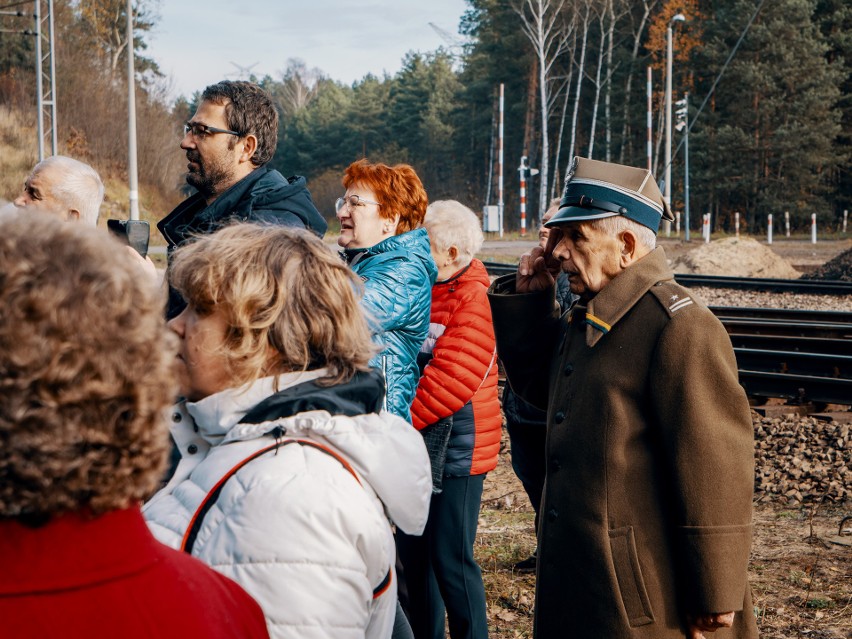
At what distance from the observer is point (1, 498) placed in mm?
1177

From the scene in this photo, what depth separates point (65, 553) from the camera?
1201mm

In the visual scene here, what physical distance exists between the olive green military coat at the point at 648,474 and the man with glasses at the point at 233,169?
1.41m

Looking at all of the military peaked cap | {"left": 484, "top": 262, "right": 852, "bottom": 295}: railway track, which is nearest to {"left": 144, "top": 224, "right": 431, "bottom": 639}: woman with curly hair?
the military peaked cap

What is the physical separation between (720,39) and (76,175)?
4660 centimetres

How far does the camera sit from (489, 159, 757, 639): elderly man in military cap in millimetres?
2596

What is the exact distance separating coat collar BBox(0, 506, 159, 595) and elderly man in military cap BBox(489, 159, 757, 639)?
1714 millimetres

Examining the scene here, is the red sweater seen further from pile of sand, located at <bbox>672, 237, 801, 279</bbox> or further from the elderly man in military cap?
pile of sand, located at <bbox>672, 237, 801, 279</bbox>

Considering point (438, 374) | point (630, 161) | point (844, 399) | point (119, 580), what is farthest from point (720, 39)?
point (119, 580)

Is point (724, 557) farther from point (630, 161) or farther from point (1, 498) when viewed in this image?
point (630, 161)

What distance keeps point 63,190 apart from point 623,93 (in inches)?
1969

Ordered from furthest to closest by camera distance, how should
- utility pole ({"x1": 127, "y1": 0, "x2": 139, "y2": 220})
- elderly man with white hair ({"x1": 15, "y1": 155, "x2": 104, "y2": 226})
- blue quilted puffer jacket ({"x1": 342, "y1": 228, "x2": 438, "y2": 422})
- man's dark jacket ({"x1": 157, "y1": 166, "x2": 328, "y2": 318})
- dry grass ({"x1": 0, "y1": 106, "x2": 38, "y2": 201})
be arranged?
dry grass ({"x1": 0, "y1": 106, "x2": 38, "y2": 201}) < utility pole ({"x1": 127, "y1": 0, "x2": 139, "y2": 220}) < elderly man with white hair ({"x1": 15, "y1": 155, "x2": 104, "y2": 226}) < man's dark jacket ({"x1": 157, "y1": 166, "x2": 328, "y2": 318}) < blue quilted puffer jacket ({"x1": 342, "y1": 228, "x2": 438, "y2": 422})

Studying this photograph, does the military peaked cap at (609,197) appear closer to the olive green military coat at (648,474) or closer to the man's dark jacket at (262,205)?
the olive green military coat at (648,474)

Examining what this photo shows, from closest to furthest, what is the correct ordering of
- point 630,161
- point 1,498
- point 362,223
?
point 1,498 < point 362,223 < point 630,161

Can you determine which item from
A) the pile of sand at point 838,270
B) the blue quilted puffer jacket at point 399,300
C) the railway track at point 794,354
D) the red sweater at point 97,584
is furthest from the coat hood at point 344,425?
the pile of sand at point 838,270
